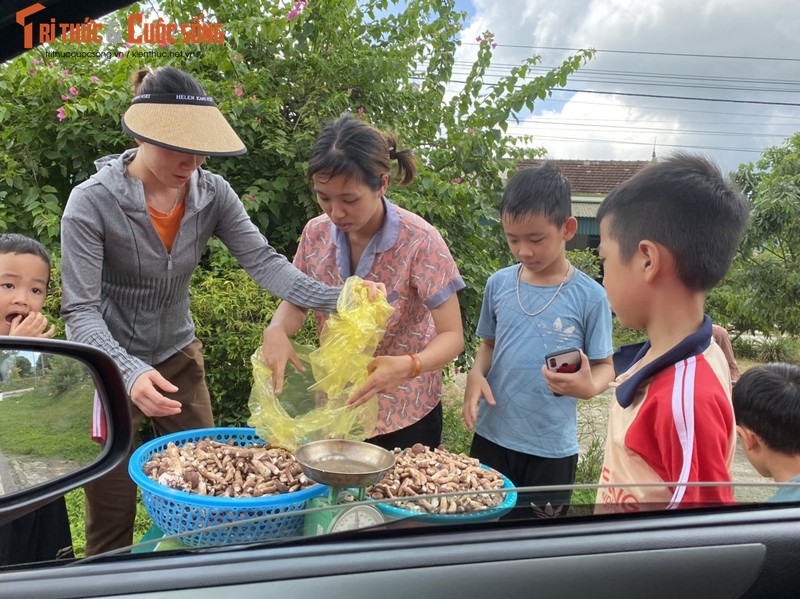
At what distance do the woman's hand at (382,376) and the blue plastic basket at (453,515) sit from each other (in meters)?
0.95

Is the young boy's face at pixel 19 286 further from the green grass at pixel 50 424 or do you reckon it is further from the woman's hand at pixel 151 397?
the green grass at pixel 50 424

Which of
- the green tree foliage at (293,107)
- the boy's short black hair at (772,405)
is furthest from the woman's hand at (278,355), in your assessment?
the green tree foliage at (293,107)

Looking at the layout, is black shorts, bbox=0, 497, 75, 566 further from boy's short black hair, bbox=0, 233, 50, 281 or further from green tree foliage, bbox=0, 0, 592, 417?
green tree foliage, bbox=0, 0, 592, 417

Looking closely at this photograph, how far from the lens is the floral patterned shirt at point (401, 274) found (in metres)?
2.46

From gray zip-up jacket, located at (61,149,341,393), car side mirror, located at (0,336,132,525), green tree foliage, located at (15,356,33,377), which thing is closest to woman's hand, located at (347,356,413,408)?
gray zip-up jacket, located at (61,149,341,393)

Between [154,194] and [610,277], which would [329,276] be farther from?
[610,277]

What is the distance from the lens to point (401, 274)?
8.07 feet

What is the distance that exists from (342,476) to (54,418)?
62 centimetres

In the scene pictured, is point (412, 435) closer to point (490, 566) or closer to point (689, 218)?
point (689, 218)

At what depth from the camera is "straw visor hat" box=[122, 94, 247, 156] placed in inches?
87.7

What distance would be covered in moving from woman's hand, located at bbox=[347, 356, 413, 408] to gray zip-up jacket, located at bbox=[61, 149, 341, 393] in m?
0.40

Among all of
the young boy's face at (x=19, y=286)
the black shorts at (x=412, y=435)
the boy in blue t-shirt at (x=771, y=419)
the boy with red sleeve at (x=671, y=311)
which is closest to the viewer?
the boy with red sleeve at (x=671, y=311)

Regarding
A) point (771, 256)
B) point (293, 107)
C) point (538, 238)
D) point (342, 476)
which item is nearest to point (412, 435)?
point (538, 238)

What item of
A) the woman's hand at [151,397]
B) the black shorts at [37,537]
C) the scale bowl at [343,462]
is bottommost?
the black shorts at [37,537]
